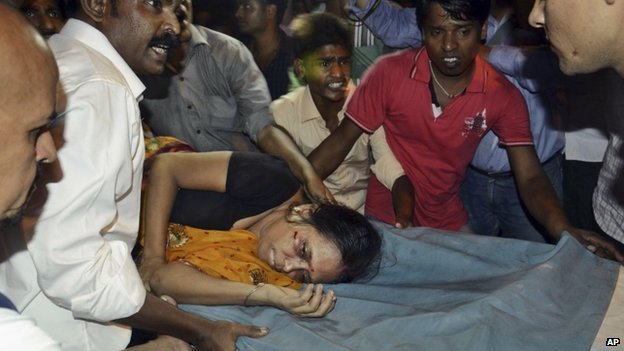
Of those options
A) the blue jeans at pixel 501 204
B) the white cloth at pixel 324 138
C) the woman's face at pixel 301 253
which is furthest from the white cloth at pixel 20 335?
the blue jeans at pixel 501 204

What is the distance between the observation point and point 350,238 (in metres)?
2.84

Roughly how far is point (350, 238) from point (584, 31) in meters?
1.16

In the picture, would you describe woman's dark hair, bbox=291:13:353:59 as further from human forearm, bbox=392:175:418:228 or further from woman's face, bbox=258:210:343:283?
woman's face, bbox=258:210:343:283

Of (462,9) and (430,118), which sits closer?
(462,9)

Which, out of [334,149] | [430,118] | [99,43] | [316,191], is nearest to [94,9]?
[99,43]

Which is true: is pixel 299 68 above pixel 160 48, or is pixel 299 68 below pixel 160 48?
below

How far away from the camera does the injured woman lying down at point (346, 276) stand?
2.44 meters

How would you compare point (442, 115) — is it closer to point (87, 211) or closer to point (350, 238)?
point (350, 238)

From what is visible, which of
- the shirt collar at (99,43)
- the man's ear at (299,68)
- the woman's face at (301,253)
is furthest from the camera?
the man's ear at (299,68)

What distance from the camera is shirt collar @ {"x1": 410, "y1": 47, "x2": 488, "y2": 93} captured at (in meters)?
3.26

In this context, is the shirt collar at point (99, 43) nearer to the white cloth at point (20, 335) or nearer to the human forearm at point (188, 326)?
the human forearm at point (188, 326)

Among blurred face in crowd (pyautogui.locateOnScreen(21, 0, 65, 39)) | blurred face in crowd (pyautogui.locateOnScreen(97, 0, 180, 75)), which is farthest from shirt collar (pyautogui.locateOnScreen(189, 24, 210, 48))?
blurred face in crowd (pyautogui.locateOnScreen(97, 0, 180, 75))

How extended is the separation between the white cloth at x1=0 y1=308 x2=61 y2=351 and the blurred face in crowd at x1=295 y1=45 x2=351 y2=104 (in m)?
2.62

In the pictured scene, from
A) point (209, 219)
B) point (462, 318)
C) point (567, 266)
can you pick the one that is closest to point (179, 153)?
point (209, 219)
